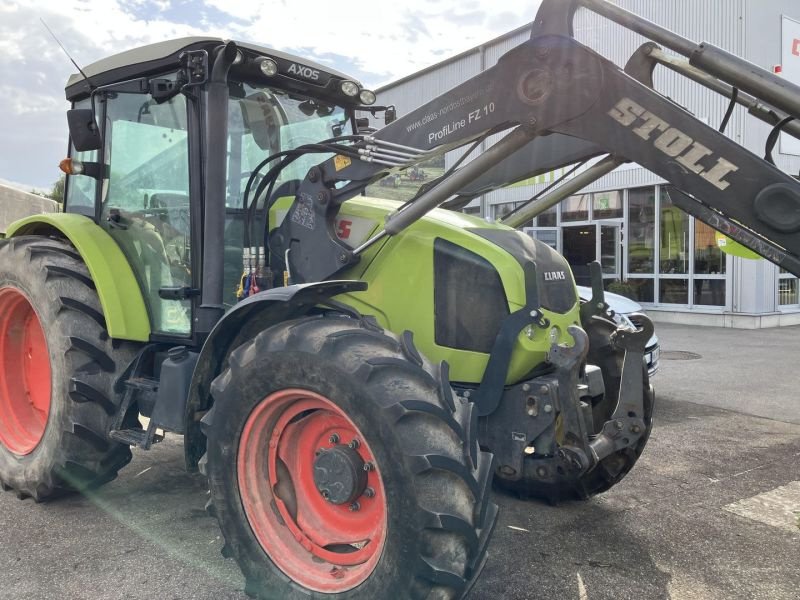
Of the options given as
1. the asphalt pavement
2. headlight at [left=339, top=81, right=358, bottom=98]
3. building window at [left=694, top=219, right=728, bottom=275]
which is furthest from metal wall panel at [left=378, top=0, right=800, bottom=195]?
the asphalt pavement

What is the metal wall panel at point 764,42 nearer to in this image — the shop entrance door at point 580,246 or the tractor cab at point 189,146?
the shop entrance door at point 580,246

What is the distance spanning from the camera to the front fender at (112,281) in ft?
12.6

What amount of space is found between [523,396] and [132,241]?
252 centimetres

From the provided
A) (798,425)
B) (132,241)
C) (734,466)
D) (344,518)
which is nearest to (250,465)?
(344,518)

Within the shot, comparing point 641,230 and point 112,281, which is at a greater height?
point 641,230

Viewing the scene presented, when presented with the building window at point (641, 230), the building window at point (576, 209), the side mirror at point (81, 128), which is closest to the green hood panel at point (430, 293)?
the side mirror at point (81, 128)

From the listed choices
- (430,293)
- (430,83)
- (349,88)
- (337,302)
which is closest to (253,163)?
(349,88)

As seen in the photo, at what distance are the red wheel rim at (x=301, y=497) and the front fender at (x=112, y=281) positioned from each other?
4.60 feet

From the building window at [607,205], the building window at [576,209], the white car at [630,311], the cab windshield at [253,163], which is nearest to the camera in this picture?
the cab windshield at [253,163]

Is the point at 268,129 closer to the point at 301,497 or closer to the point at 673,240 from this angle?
the point at 301,497

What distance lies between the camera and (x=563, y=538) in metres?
3.57

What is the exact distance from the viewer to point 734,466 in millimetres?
4820

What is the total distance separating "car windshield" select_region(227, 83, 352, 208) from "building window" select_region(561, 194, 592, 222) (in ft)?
45.2

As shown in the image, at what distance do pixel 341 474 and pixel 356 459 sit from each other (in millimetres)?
82
